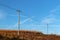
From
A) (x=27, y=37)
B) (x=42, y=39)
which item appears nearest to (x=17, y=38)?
(x=27, y=37)

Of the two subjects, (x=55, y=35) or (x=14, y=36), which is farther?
(x=55, y=35)

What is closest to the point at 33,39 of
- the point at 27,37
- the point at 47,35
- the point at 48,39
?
the point at 27,37

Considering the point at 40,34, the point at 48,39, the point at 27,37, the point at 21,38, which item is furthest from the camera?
the point at 40,34

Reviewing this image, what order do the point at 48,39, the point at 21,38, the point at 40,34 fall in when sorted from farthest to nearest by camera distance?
the point at 40,34 < the point at 48,39 < the point at 21,38

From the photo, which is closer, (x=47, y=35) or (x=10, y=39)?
(x=10, y=39)

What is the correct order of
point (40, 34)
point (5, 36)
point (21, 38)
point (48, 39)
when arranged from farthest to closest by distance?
1. point (40, 34)
2. point (48, 39)
3. point (21, 38)
4. point (5, 36)

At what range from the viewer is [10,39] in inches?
1415

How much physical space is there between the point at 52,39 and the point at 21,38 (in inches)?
490

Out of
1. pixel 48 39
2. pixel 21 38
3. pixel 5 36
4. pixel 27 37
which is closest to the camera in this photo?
pixel 5 36

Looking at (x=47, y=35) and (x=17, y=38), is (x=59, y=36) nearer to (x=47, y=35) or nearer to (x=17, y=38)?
(x=47, y=35)

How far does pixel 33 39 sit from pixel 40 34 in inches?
265

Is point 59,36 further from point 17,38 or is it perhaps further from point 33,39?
point 17,38

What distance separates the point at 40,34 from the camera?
49781 millimetres

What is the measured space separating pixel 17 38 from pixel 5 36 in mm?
2919
